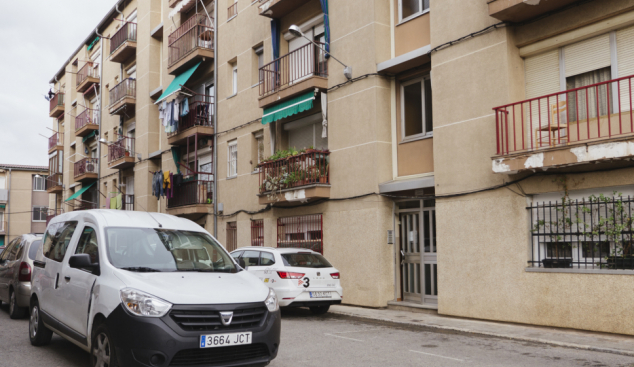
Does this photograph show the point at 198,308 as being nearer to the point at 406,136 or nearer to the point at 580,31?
the point at 580,31

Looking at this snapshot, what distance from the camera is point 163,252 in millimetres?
6637

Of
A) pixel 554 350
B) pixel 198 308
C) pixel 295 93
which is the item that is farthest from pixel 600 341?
pixel 295 93

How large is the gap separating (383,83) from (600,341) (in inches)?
321

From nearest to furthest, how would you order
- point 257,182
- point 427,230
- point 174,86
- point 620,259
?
point 620,259, point 427,230, point 257,182, point 174,86

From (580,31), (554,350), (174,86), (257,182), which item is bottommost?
(554,350)

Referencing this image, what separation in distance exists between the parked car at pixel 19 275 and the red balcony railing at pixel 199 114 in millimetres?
10633

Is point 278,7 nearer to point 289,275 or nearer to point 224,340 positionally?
point 289,275

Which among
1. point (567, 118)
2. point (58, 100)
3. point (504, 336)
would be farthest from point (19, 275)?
point (58, 100)

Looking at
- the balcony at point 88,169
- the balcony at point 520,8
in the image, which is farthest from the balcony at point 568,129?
the balcony at point 88,169

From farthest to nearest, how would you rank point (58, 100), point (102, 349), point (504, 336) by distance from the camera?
point (58, 100) → point (504, 336) → point (102, 349)

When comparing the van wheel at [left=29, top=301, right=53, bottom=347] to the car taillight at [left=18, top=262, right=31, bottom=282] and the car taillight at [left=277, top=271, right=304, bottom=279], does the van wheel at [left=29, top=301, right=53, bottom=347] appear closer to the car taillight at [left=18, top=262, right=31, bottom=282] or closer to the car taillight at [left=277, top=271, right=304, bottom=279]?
the car taillight at [left=18, top=262, right=31, bottom=282]

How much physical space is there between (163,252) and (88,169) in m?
31.0

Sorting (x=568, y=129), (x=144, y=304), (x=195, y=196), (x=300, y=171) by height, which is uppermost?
(x=568, y=129)

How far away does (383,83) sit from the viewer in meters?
14.6
